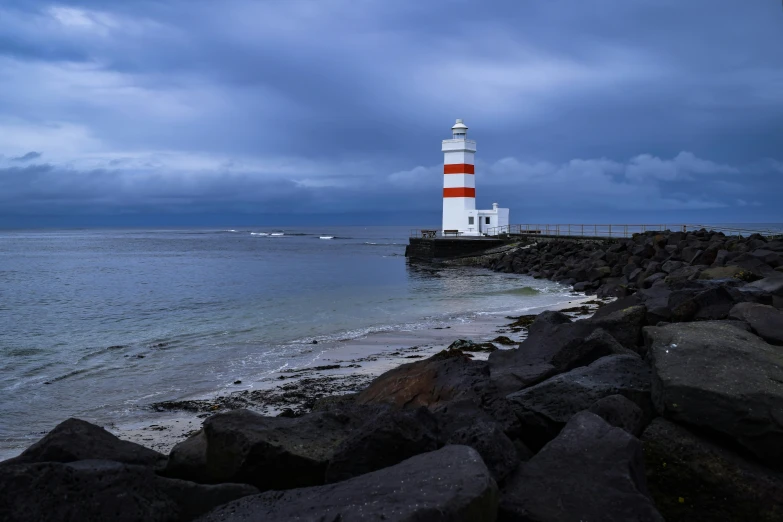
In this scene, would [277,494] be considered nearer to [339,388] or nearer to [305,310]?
[339,388]

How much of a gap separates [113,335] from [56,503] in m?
11.7

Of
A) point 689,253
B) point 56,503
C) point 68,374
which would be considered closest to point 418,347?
point 68,374

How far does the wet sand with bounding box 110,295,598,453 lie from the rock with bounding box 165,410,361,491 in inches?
64.9

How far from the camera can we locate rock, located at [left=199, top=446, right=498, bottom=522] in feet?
8.91

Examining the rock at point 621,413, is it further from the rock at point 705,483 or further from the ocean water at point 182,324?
the ocean water at point 182,324

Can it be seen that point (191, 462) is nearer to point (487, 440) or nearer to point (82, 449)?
point (82, 449)

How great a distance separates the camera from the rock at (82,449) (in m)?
3.90

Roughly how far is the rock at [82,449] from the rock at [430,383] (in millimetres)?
2061

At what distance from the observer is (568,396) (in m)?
4.43

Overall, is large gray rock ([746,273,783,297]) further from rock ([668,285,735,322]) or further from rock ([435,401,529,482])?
rock ([435,401,529,482])

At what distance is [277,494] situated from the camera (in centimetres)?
321

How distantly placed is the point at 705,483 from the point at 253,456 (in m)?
2.49

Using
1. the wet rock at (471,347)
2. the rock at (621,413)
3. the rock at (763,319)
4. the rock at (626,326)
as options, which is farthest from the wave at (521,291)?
the rock at (621,413)

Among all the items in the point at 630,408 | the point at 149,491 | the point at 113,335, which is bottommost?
the point at 113,335
